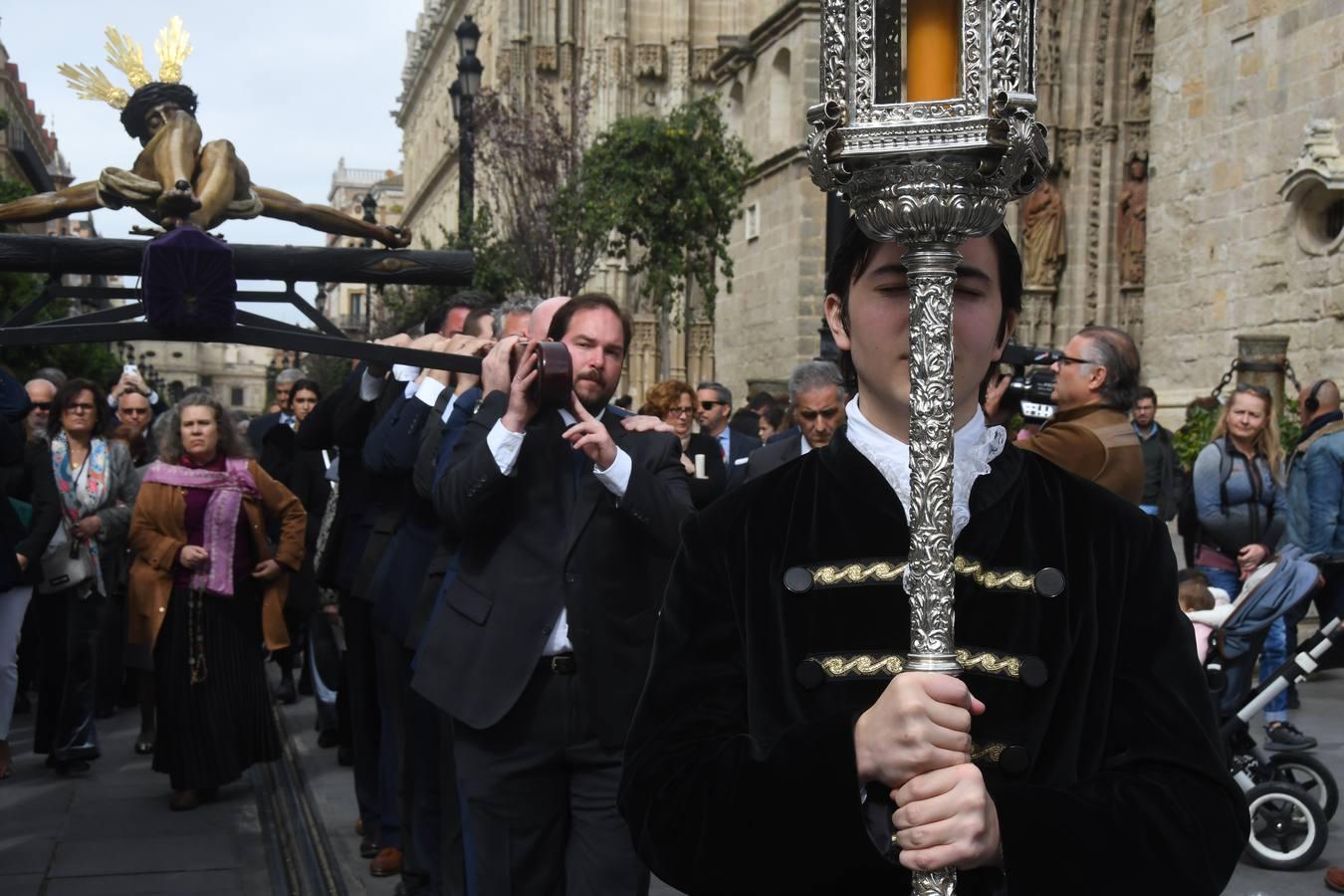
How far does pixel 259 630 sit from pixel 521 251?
21.1 meters

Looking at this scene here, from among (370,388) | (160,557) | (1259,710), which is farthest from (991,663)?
(160,557)

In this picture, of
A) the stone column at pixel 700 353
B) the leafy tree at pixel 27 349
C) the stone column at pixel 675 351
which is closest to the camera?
the leafy tree at pixel 27 349

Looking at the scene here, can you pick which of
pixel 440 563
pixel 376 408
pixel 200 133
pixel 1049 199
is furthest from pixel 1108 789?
pixel 1049 199

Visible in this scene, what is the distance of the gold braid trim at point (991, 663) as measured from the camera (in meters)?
2.12

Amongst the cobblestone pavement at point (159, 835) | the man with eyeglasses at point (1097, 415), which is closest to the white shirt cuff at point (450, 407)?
the man with eyeglasses at point (1097, 415)

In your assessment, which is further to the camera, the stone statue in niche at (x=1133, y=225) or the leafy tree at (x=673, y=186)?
the leafy tree at (x=673, y=186)

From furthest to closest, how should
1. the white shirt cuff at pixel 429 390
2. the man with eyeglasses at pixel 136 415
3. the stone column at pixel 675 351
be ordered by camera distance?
the stone column at pixel 675 351, the man with eyeglasses at pixel 136 415, the white shirt cuff at pixel 429 390

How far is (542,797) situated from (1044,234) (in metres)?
17.7

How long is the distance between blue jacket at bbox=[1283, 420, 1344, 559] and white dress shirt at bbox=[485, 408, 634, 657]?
19.2 ft

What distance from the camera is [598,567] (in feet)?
14.5

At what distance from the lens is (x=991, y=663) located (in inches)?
83.4

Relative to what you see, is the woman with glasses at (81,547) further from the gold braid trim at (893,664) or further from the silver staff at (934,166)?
the silver staff at (934,166)

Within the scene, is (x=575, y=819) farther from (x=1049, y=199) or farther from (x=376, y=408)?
(x=1049, y=199)

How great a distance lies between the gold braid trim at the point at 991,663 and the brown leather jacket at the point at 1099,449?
279 centimetres
